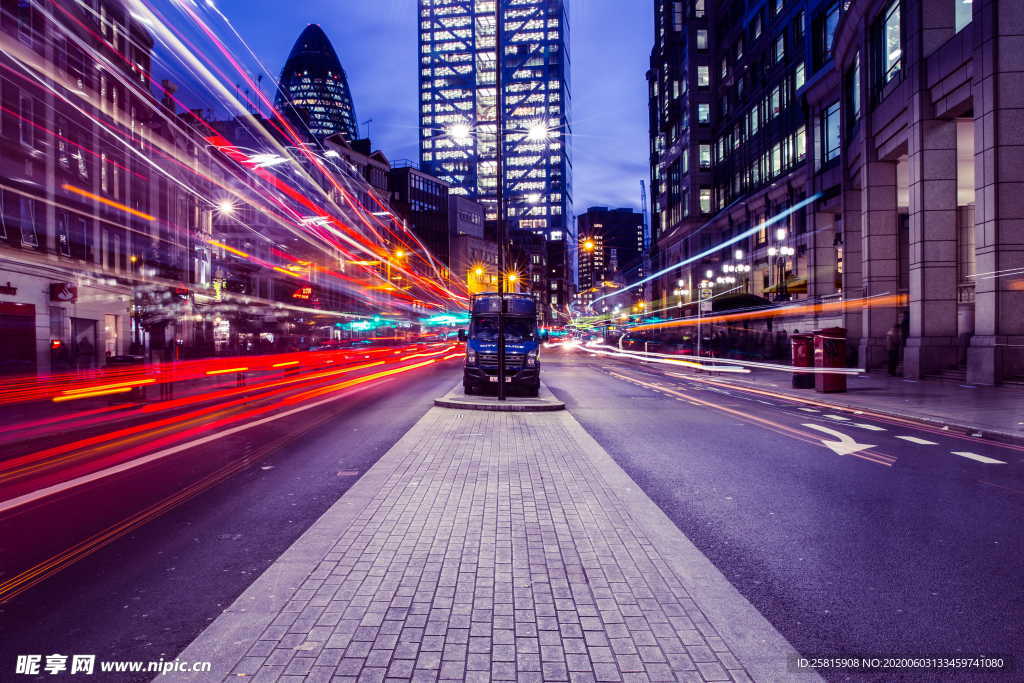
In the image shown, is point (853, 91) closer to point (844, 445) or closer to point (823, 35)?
point (823, 35)

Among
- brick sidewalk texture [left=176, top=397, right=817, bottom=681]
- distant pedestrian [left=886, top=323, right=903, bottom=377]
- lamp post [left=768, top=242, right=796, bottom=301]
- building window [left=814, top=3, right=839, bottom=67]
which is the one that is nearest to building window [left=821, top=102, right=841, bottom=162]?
building window [left=814, top=3, right=839, bottom=67]

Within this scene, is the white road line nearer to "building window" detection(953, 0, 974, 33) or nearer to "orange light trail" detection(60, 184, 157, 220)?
"building window" detection(953, 0, 974, 33)

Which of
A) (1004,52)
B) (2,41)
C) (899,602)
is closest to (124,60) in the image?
(2,41)

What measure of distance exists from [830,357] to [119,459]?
57.8ft

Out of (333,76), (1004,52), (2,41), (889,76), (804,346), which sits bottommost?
(804,346)

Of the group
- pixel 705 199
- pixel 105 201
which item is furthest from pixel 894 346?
pixel 705 199

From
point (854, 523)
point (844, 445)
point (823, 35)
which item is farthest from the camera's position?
point (823, 35)

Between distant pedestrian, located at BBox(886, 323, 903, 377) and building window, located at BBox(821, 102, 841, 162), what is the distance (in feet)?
44.7

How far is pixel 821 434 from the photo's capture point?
10.8 metres

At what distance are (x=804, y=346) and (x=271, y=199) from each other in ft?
196

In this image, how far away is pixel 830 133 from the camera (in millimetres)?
33625

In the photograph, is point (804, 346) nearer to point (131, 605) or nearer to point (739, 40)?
point (131, 605)

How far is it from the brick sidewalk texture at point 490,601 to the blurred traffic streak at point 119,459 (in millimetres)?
2123

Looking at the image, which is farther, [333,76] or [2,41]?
[333,76]
